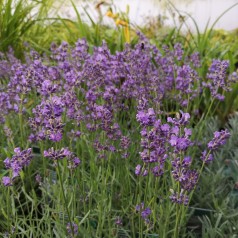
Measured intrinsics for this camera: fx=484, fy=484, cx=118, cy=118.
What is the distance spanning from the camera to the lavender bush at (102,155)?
4.78 feet

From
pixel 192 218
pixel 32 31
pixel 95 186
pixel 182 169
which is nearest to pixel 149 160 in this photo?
pixel 182 169

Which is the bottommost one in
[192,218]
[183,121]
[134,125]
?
[192,218]

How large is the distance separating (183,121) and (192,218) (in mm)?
959

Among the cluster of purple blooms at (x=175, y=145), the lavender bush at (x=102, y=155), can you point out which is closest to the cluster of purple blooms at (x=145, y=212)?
the lavender bush at (x=102, y=155)

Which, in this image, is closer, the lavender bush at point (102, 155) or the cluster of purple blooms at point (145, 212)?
the lavender bush at point (102, 155)

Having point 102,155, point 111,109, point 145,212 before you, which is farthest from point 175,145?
point 111,109

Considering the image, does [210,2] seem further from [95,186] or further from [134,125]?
[95,186]

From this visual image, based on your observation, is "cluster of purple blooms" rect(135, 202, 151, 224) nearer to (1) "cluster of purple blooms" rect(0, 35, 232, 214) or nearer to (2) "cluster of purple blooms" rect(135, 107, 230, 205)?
(1) "cluster of purple blooms" rect(0, 35, 232, 214)

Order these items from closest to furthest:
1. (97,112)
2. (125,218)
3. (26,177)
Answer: (97,112), (125,218), (26,177)

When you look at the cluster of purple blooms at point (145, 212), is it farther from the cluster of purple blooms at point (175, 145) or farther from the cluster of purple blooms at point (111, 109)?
the cluster of purple blooms at point (175, 145)

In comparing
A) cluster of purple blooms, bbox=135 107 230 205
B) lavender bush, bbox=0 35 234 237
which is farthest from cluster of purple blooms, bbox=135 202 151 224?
cluster of purple blooms, bbox=135 107 230 205

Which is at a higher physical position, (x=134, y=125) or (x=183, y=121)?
(x=183, y=121)

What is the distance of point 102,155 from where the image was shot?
6.28 feet

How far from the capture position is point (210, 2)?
8.28 metres
